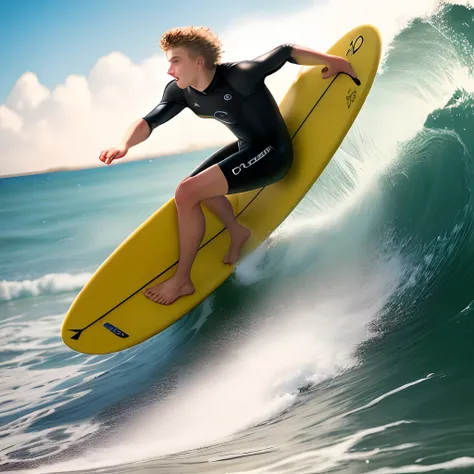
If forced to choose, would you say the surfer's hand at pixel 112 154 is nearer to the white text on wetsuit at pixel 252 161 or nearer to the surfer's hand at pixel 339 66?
the white text on wetsuit at pixel 252 161

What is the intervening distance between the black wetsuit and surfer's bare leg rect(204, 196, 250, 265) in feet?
0.71

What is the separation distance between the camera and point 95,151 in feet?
32.2

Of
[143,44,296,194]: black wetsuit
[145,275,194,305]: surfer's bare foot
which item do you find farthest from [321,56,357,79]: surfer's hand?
[145,275,194,305]: surfer's bare foot

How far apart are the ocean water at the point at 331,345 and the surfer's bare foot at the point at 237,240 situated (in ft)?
1.35

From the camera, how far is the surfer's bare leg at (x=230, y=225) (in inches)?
102

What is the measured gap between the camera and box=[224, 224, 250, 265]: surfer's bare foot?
2.67m

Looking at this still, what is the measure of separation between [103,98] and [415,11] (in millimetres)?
6149

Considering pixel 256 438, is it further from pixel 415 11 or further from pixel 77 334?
pixel 415 11

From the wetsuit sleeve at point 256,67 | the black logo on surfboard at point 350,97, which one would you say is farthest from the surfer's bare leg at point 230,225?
the black logo on surfboard at point 350,97

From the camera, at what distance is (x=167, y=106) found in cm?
251

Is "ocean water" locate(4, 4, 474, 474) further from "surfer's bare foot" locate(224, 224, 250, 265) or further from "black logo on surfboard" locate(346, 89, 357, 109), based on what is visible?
"black logo on surfboard" locate(346, 89, 357, 109)

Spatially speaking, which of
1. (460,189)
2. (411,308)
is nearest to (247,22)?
(460,189)

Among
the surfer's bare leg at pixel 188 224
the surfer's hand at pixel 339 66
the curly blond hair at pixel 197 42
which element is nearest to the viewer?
the curly blond hair at pixel 197 42

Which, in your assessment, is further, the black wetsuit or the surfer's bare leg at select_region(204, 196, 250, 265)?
the surfer's bare leg at select_region(204, 196, 250, 265)
